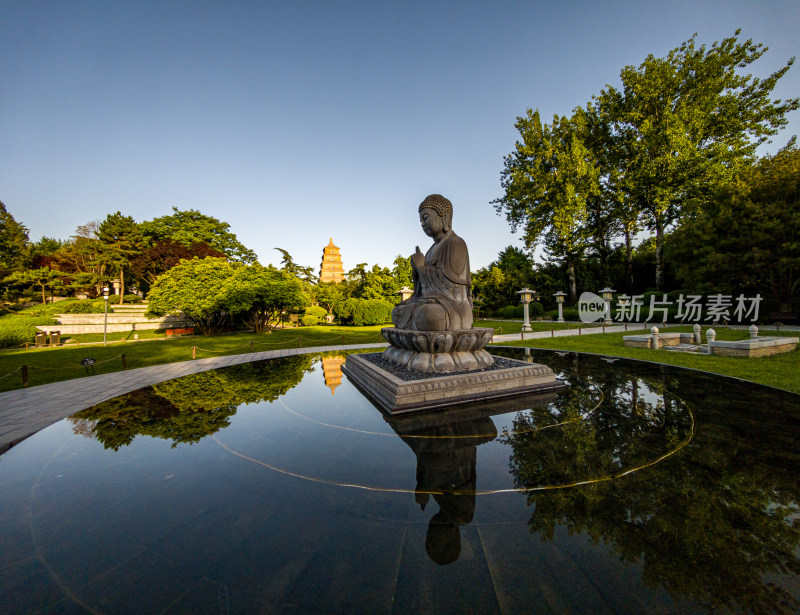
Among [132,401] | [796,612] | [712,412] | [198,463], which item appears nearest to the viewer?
[796,612]

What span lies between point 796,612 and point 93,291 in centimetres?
4639

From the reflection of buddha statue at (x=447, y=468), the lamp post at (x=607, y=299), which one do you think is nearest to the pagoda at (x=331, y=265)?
the lamp post at (x=607, y=299)

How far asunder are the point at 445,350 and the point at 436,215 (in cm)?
287

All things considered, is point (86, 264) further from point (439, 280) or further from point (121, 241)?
point (439, 280)

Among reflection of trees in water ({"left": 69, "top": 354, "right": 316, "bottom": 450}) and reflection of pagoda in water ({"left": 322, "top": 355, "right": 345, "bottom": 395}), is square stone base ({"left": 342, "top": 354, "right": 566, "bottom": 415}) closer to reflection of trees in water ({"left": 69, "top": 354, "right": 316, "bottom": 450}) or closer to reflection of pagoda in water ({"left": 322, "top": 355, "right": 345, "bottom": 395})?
reflection of pagoda in water ({"left": 322, "top": 355, "right": 345, "bottom": 395})

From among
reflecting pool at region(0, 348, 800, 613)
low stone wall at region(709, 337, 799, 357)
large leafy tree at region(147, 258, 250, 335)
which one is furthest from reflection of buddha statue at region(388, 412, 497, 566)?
large leafy tree at region(147, 258, 250, 335)

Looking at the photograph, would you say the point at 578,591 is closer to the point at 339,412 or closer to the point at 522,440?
the point at 522,440

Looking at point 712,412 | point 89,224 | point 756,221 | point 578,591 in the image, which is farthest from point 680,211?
point 89,224

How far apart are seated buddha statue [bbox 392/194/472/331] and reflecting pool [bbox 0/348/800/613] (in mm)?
1881

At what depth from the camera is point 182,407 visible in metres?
4.93

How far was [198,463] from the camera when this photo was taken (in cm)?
310

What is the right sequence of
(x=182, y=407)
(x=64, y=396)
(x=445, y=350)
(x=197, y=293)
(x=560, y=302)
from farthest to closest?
(x=560, y=302) < (x=197, y=293) < (x=64, y=396) < (x=445, y=350) < (x=182, y=407)

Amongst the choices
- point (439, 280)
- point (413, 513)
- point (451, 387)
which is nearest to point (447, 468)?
point (413, 513)

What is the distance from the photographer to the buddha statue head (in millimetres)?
6176
